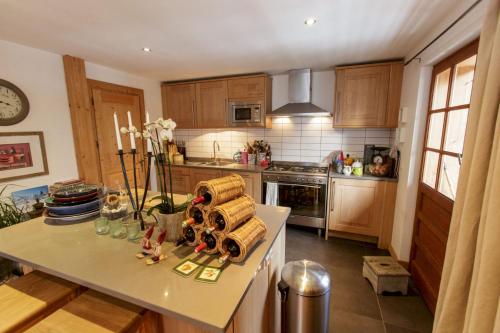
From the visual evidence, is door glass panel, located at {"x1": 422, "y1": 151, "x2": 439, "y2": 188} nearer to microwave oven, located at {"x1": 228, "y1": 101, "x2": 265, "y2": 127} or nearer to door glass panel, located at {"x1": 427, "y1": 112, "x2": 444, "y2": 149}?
door glass panel, located at {"x1": 427, "y1": 112, "x2": 444, "y2": 149}

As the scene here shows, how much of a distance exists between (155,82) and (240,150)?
1.75 meters

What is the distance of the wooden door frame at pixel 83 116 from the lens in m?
2.44

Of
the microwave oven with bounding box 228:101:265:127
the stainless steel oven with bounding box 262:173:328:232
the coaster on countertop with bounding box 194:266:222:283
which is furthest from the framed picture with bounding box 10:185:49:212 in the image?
the stainless steel oven with bounding box 262:173:328:232

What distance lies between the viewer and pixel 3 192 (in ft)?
6.66

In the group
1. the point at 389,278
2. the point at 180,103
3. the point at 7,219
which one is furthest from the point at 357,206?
the point at 7,219

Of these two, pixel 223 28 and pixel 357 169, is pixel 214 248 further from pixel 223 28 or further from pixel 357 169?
pixel 357 169

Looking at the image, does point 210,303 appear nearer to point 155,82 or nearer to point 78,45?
point 78,45

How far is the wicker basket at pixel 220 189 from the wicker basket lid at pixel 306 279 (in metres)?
0.65

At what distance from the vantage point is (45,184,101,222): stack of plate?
133 cm

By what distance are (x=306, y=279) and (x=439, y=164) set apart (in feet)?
4.55

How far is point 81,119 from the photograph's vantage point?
2.56 metres

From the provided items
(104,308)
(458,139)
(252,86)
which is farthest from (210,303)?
(252,86)

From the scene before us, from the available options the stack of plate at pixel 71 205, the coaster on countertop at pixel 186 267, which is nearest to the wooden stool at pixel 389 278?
the coaster on countertop at pixel 186 267

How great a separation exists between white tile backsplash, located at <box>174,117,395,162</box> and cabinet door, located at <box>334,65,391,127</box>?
301 mm
